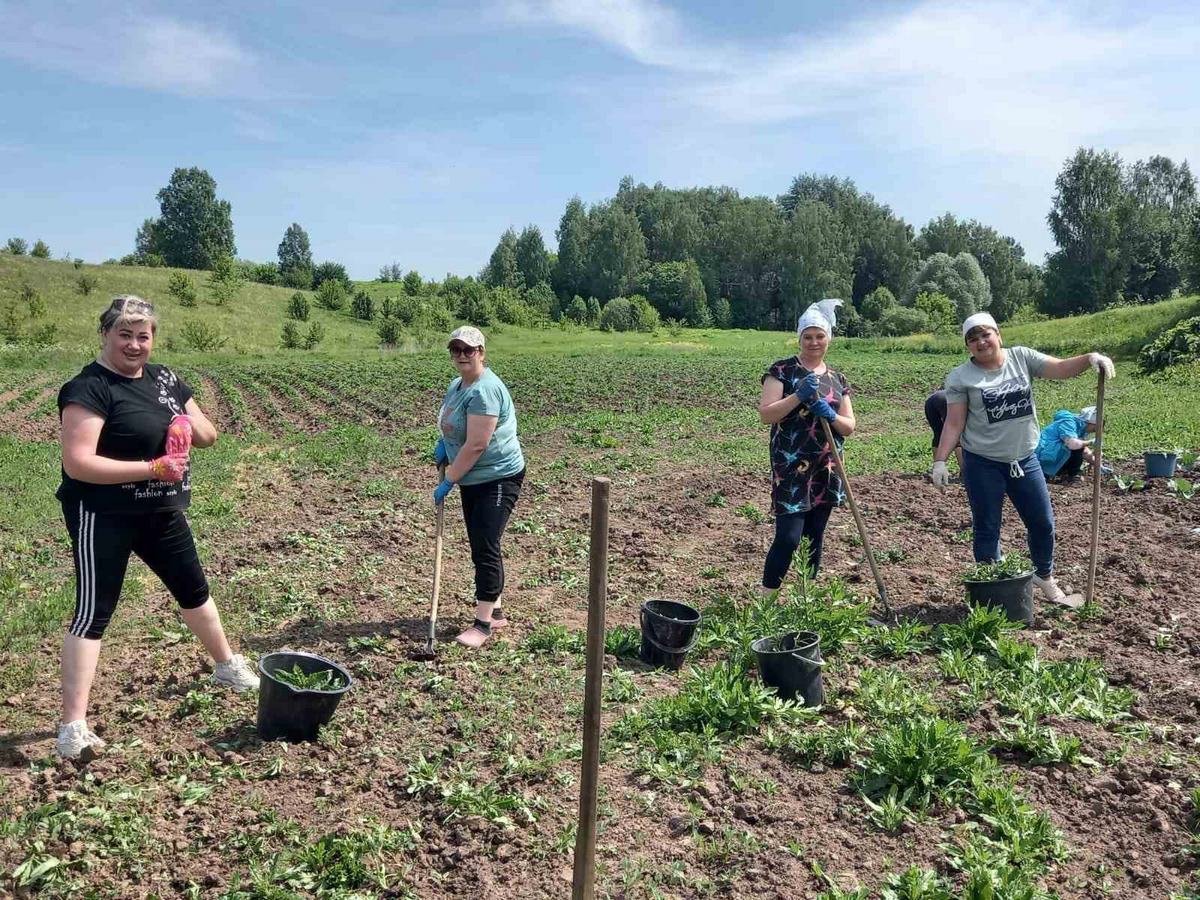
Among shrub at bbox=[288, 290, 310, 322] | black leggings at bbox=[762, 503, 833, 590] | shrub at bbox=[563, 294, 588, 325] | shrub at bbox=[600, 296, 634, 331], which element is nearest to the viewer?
black leggings at bbox=[762, 503, 833, 590]

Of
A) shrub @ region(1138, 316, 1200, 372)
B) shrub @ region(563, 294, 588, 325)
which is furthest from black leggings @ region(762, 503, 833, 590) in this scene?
shrub @ region(563, 294, 588, 325)

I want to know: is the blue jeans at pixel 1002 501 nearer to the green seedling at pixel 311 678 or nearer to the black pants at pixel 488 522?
the black pants at pixel 488 522

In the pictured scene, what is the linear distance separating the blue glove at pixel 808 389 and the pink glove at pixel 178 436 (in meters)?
3.28

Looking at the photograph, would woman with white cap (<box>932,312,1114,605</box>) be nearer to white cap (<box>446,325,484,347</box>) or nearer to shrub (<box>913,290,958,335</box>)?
white cap (<box>446,325,484,347</box>)

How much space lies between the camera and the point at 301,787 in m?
3.70

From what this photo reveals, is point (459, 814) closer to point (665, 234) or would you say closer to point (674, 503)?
point (674, 503)

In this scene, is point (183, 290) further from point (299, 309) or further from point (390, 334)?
point (390, 334)

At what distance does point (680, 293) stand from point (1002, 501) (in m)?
76.0

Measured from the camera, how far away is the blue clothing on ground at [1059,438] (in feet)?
29.2

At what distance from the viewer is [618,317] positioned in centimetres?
6788

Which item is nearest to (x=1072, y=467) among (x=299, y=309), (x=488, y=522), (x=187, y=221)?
(x=488, y=522)

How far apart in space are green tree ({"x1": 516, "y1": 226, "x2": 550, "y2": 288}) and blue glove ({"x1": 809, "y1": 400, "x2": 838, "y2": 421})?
8309 centimetres

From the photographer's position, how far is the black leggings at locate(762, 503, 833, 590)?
5.35 meters

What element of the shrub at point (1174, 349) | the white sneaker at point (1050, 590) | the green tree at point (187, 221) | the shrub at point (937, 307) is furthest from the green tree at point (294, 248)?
the white sneaker at point (1050, 590)
